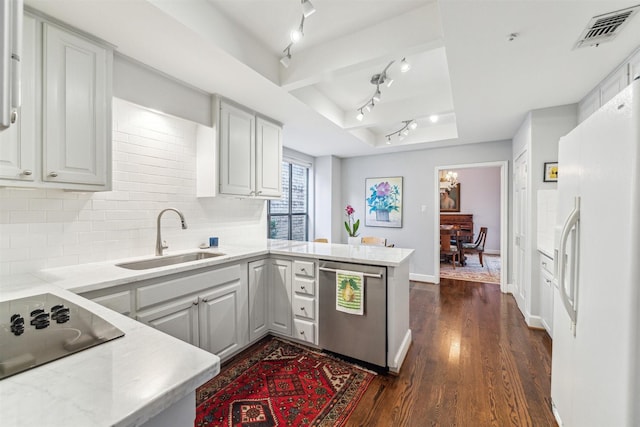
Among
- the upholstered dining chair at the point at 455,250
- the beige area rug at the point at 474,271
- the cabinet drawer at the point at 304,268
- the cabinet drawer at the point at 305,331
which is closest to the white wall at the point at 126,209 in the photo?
the cabinet drawer at the point at 304,268

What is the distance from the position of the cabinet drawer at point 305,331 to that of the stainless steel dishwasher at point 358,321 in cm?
7

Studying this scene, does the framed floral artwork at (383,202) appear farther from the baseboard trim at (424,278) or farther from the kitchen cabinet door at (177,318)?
the kitchen cabinet door at (177,318)

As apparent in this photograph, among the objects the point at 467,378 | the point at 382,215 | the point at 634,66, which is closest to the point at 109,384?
the point at 467,378

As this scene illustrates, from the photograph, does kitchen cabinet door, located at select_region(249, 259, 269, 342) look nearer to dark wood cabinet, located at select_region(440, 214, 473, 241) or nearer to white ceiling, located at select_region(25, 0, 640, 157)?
white ceiling, located at select_region(25, 0, 640, 157)

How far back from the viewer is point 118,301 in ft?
5.30

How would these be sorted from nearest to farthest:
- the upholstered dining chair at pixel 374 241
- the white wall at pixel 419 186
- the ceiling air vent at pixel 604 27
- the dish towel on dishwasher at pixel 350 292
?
the ceiling air vent at pixel 604 27, the dish towel on dishwasher at pixel 350 292, the white wall at pixel 419 186, the upholstered dining chair at pixel 374 241

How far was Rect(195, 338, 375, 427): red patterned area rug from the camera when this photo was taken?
1722 mm

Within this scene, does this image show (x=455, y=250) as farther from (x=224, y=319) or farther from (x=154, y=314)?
(x=154, y=314)

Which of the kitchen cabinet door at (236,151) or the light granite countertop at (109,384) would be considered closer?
the light granite countertop at (109,384)

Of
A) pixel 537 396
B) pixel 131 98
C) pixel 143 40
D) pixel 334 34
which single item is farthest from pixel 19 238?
pixel 537 396

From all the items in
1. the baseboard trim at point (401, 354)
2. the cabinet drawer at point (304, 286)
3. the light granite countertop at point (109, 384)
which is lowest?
the baseboard trim at point (401, 354)

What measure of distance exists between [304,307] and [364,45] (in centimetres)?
222

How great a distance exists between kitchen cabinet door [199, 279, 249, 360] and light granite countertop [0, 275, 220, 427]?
1.35m

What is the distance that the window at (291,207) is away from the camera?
15.8ft
